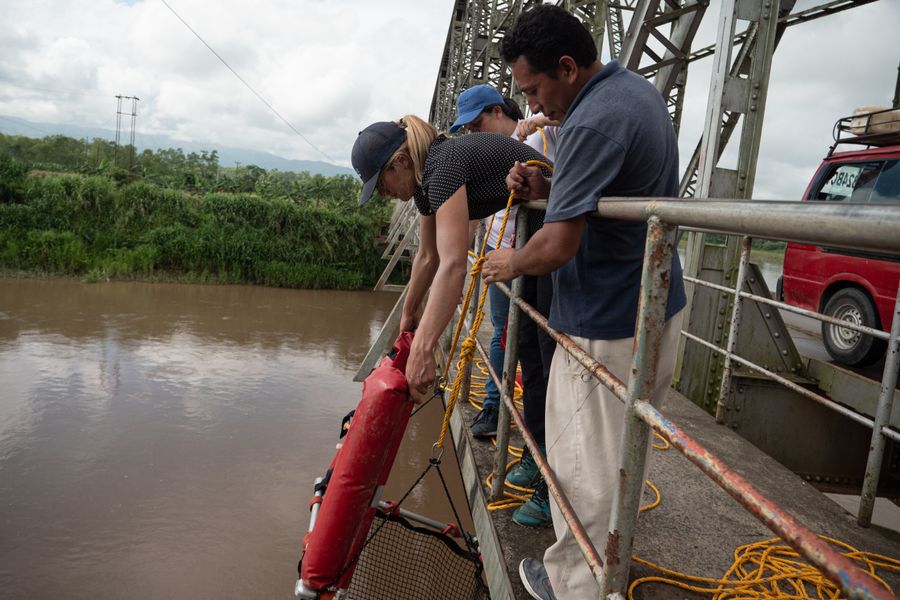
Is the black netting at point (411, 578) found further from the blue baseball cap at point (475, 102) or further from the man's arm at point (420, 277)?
the blue baseball cap at point (475, 102)

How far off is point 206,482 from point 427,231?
3.33 meters

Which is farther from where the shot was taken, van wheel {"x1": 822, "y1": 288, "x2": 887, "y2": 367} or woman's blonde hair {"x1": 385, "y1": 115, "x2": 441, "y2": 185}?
van wheel {"x1": 822, "y1": 288, "x2": 887, "y2": 367}

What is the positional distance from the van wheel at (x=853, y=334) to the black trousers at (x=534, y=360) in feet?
13.3

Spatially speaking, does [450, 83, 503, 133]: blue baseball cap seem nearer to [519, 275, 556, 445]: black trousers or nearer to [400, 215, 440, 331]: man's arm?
[400, 215, 440, 331]: man's arm

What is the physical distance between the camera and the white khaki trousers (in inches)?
61.2

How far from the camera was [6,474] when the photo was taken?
4.71m

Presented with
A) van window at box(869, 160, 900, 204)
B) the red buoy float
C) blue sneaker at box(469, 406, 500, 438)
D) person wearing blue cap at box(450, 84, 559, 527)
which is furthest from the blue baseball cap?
van window at box(869, 160, 900, 204)

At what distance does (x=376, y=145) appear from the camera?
217cm

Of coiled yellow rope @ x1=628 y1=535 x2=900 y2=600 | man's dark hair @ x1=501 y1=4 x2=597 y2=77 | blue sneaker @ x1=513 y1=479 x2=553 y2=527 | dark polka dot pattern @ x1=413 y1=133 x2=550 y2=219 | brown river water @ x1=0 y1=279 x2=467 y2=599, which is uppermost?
man's dark hair @ x1=501 y1=4 x2=597 y2=77

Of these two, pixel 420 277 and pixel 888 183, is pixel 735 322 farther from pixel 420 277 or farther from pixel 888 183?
pixel 888 183

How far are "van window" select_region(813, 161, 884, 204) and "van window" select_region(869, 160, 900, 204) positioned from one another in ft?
0.19

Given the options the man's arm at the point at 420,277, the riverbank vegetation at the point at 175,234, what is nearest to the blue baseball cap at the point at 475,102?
the man's arm at the point at 420,277

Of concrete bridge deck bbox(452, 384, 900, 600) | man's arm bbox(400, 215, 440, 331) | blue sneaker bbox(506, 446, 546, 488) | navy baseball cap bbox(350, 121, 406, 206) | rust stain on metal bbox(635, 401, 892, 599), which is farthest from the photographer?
man's arm bbox(400, 215, 440, 331)

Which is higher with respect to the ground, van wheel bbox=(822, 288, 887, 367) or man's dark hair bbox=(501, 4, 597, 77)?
man's dark hair bbox=(501, 4, 597, 77)
